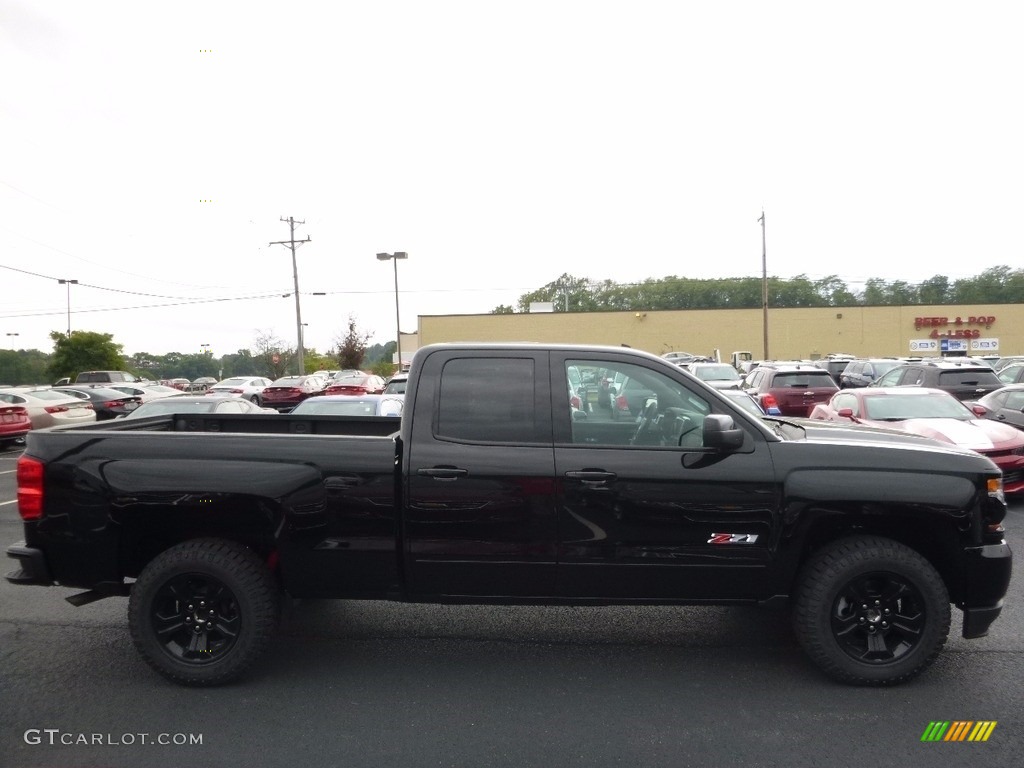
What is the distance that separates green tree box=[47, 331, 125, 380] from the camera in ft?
189

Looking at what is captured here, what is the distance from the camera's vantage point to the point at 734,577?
4230mm

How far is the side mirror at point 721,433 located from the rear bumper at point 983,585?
1483 mm

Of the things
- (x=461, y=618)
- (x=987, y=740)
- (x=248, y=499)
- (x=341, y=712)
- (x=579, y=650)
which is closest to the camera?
(x=987, y=740)

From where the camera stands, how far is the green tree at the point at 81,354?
57.5 meters

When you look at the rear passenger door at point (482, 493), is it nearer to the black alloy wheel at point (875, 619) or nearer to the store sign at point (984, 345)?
the black alloy wheel at point (875, 619)

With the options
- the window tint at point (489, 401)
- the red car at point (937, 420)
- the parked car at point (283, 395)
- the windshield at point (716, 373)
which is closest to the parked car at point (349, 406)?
the red car at point (937, 420)

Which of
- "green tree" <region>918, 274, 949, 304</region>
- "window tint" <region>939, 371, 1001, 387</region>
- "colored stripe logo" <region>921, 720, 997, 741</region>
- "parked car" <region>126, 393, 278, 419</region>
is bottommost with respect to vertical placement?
"colored stripe logo" <region>921, 720, 997, 741</region>

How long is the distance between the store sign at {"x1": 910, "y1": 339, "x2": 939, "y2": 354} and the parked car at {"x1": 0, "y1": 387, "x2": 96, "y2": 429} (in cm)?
5341

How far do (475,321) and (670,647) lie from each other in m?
49.7

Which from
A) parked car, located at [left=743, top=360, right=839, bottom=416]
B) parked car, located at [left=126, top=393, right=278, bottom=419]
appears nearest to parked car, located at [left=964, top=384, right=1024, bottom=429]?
parked car, located at [left=743, top=360, right=839, bottom=416]

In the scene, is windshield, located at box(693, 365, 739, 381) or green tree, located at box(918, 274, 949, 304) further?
green tree, located at box(918, 274, 949, 304)

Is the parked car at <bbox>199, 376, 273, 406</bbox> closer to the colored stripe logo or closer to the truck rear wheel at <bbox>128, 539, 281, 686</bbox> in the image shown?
the truck rear wheel at <bbox>128, 539, 281, 686</bbox>

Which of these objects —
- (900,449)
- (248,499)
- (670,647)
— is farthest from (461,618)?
(900,449)

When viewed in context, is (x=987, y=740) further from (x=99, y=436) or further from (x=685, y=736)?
(x=99, y=436)
